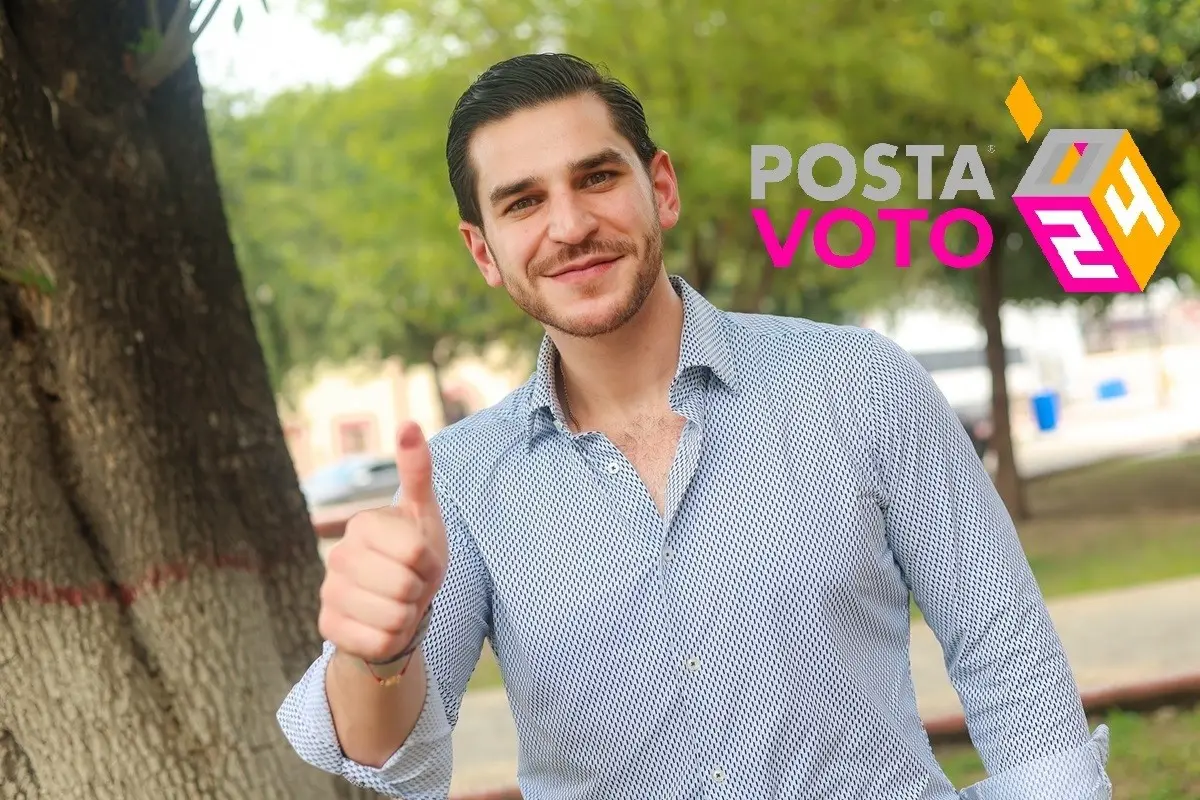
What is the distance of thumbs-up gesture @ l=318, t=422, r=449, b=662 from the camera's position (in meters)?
1.61

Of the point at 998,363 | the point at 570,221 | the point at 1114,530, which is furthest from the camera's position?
the point at 998,363

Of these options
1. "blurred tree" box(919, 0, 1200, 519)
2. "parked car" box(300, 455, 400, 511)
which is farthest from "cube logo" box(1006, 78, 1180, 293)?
"parked car" box(300, 455, 400, 511)

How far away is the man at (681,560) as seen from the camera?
1.99 meters

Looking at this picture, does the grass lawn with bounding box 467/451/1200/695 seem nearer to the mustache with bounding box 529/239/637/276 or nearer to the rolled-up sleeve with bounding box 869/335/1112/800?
the rolled-up sleeve with bounding box 869/335/1112/800

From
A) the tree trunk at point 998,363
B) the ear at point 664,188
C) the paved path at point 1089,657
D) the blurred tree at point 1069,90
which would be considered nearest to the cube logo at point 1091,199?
the blurred tree at point 1069,90

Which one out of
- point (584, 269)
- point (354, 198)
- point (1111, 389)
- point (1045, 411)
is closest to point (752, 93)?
point (354, 198)

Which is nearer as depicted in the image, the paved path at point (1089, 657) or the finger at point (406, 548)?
the finger at point (406, 548)

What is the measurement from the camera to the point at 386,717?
188 centimetres

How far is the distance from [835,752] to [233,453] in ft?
6.91

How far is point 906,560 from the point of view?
6.79 ft

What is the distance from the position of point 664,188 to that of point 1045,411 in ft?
122

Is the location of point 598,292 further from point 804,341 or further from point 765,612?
point 765,612

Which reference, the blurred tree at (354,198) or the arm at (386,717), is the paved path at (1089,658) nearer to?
the arm at (386,717)

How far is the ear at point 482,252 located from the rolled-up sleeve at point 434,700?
376 mm
